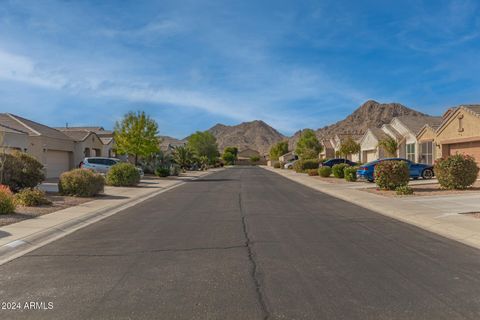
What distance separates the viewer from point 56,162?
38.9 m

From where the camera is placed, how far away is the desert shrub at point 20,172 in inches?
749

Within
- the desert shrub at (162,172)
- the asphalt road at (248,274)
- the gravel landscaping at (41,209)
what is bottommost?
the asphalt road at (248,274)

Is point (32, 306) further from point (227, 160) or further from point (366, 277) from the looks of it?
point (227, 160)

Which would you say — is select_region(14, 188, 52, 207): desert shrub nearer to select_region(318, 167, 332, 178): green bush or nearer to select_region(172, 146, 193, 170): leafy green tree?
select_region(318, 167, 332, 178): green bush

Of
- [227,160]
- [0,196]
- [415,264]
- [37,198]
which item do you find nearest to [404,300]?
[415,264]

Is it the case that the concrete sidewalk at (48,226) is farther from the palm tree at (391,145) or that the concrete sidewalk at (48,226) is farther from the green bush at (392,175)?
the palm tree at (391,145)

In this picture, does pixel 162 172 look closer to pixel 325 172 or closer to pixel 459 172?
pixel 325 172

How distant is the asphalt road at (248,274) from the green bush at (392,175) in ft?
34.9

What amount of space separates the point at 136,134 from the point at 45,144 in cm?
957

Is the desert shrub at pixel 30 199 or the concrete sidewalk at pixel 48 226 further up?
the desert shrub at pixel 30 199

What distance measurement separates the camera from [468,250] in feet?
30.0

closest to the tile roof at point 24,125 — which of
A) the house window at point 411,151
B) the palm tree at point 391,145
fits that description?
the palm tree at point 391,145

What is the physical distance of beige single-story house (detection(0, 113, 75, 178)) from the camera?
33.9 m

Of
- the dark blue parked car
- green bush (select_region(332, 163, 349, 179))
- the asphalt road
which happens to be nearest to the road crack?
the asphalt road
